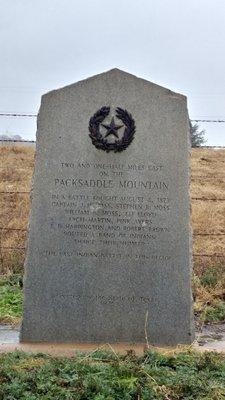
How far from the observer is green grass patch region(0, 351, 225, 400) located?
387cm

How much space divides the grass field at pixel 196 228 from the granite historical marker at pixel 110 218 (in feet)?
4.11

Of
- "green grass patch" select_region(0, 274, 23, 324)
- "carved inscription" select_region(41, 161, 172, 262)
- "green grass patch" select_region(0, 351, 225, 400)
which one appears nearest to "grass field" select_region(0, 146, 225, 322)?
"green grass patch" select_region(0, 274, 23, 324)

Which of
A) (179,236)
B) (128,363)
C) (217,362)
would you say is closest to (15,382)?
(128,363)

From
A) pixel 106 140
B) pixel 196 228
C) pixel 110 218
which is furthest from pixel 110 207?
pixel 196 228

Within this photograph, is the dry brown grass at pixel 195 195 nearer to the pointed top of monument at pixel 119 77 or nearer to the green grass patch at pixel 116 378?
the pointed top of monument at pixel 119 77

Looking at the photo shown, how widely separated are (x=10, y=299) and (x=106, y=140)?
269 cm

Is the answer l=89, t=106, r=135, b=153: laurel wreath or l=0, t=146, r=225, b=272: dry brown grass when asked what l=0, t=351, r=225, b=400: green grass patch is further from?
l=0, t=146, r=225, b=272: dry brown grass

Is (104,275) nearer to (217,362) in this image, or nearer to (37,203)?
(37,203)

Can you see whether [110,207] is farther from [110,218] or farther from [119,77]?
[119,77]

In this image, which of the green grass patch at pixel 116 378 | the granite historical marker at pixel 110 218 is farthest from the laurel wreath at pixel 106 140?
the green grass patch at pixel 116 378

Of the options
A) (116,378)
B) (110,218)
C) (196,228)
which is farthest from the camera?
(196,228)

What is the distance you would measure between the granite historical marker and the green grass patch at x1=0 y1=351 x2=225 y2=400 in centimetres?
121

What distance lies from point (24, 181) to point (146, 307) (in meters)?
11.0

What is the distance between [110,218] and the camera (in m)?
6.14
